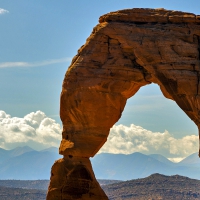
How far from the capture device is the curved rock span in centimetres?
4616

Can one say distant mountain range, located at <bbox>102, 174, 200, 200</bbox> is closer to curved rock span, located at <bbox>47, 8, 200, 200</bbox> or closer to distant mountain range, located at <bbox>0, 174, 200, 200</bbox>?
distant mountain range, located at <bbox>0, 174, 200, 200</bbox>

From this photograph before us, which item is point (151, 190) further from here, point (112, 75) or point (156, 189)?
point (112, 75)

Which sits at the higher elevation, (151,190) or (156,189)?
(156,189)

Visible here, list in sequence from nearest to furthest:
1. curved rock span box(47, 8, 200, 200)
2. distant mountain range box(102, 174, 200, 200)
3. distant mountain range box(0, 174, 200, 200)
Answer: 1. curved rock span box(47, 8, 200, 200)
2. distant mountain range box(102, 174, 200, 200)
3. distant mountain range box(0, 174, 200, 200)

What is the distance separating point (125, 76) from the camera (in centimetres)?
4709

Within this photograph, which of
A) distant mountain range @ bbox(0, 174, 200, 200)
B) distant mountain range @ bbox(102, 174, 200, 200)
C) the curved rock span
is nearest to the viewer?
the curved rock span

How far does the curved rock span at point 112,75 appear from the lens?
151 feet

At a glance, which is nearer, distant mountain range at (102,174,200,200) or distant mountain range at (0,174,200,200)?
distant mountain range at (102,174,200,200)

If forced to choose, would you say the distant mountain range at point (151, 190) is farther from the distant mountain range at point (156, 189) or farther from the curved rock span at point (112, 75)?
the curved rock span at point (112, 75)

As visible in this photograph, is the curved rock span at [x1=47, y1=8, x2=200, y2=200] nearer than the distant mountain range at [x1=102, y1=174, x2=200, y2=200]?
Yes

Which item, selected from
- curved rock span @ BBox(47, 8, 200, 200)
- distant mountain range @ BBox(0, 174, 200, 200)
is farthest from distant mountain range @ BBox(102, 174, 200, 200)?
curved rock span @ BBox(47, 8, 200, 200)

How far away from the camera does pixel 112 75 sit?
47.1 m

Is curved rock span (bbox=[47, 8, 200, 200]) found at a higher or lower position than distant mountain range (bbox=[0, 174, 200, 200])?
lower

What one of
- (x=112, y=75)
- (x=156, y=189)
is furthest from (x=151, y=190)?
(x=112, y=75)
